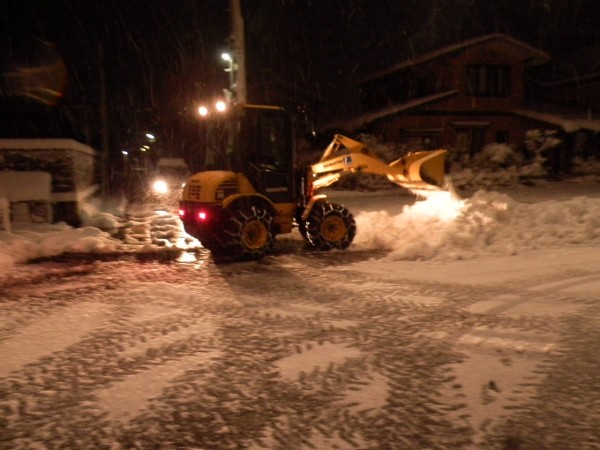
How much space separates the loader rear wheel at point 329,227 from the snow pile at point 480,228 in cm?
52

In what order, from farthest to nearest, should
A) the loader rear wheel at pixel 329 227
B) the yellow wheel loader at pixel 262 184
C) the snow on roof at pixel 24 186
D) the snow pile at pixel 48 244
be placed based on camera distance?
1. the snow on roof at pixel 24 186
2. the loader rear wheel at pixel 329 227
3. the snow pile at pixel 48 244
4. the yellow wheel loader at pixel 262 184

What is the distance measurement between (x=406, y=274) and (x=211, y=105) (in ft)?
16.1

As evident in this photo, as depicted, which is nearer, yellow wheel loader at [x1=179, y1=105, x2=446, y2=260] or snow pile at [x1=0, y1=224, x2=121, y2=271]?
yellow wheel loader at [x1=179, y1=105, x2=446, y2=260]

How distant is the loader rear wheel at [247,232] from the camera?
1006 cm

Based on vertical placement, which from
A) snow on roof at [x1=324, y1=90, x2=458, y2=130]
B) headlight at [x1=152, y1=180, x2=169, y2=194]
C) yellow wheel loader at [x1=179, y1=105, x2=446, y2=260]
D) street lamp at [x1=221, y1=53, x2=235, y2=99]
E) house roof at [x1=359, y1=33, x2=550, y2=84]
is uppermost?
house roof at [x1=359, y1=33, x2=550, y2=84]

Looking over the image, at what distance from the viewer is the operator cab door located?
10.3 meters

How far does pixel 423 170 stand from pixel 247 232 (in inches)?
139

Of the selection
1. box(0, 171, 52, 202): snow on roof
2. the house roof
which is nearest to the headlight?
the house roof

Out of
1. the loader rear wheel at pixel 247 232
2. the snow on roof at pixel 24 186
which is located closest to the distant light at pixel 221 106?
the loader rear wheel at pixel 247 232

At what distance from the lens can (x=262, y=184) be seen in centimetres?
1054

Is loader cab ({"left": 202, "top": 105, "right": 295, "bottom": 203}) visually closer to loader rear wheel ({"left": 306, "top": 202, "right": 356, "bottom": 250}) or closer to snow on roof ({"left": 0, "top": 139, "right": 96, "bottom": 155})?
loader rear wheel ({"left": 306, "top": 202, "right": 356, "bottom": 250})

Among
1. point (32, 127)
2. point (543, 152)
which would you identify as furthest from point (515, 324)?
point (543, 152)

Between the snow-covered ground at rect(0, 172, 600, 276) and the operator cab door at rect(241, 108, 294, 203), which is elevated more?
the operator cab door at rect(241, 108, 294, 203)

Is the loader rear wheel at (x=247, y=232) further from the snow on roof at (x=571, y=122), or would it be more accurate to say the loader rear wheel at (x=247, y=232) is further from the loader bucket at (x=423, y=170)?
the snow on roof at (x=571, y=122)
